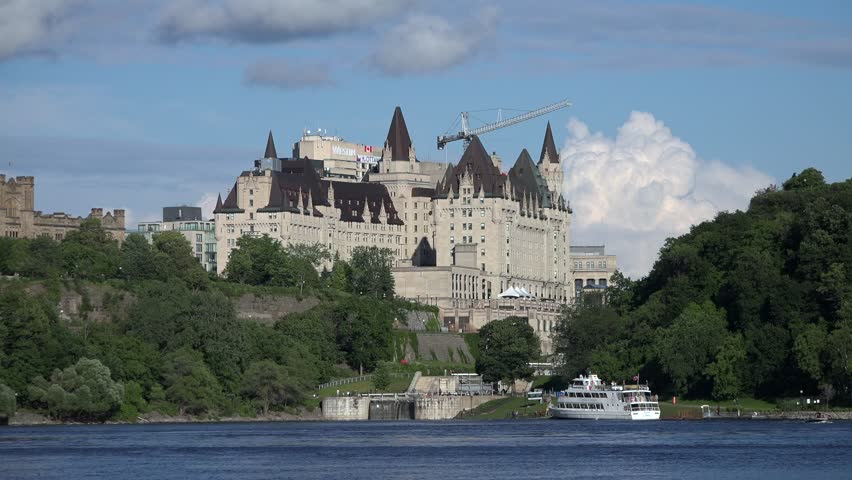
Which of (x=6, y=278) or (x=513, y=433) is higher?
(x=6, y=278)

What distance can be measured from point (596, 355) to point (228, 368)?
98.7ft

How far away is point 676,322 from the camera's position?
15925 cm

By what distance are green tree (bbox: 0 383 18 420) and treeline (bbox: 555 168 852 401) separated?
157 feet

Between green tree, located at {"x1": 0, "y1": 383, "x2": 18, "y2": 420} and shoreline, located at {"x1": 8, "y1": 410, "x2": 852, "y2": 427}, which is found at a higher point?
green tree, located at {"x1": 0, "y1": 383, "x2": 18, "y2": 420}

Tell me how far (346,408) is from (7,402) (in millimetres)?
40697

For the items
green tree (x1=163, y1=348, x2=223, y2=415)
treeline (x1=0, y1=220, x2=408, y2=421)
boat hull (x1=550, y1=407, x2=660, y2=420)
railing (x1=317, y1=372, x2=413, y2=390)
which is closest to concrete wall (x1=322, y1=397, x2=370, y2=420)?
treeline (x1=0, y1=220, x2=408, y2=421)

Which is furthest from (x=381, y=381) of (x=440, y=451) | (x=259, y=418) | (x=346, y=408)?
(x=440, y=451)

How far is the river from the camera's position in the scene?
104m

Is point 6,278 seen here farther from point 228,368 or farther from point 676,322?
point 676,322

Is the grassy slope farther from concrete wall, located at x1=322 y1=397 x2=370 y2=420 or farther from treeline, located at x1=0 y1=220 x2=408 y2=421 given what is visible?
treeline, located at x1=0 y1=220 x2=408 y2=421

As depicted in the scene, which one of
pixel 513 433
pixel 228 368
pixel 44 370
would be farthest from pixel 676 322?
pixel 44 370

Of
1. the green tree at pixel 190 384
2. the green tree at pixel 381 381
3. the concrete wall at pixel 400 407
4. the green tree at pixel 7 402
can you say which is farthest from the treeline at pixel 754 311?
the green tree at pixel 7 402

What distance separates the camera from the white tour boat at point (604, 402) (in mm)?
154750

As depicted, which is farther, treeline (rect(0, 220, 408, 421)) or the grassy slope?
the grassy slope
